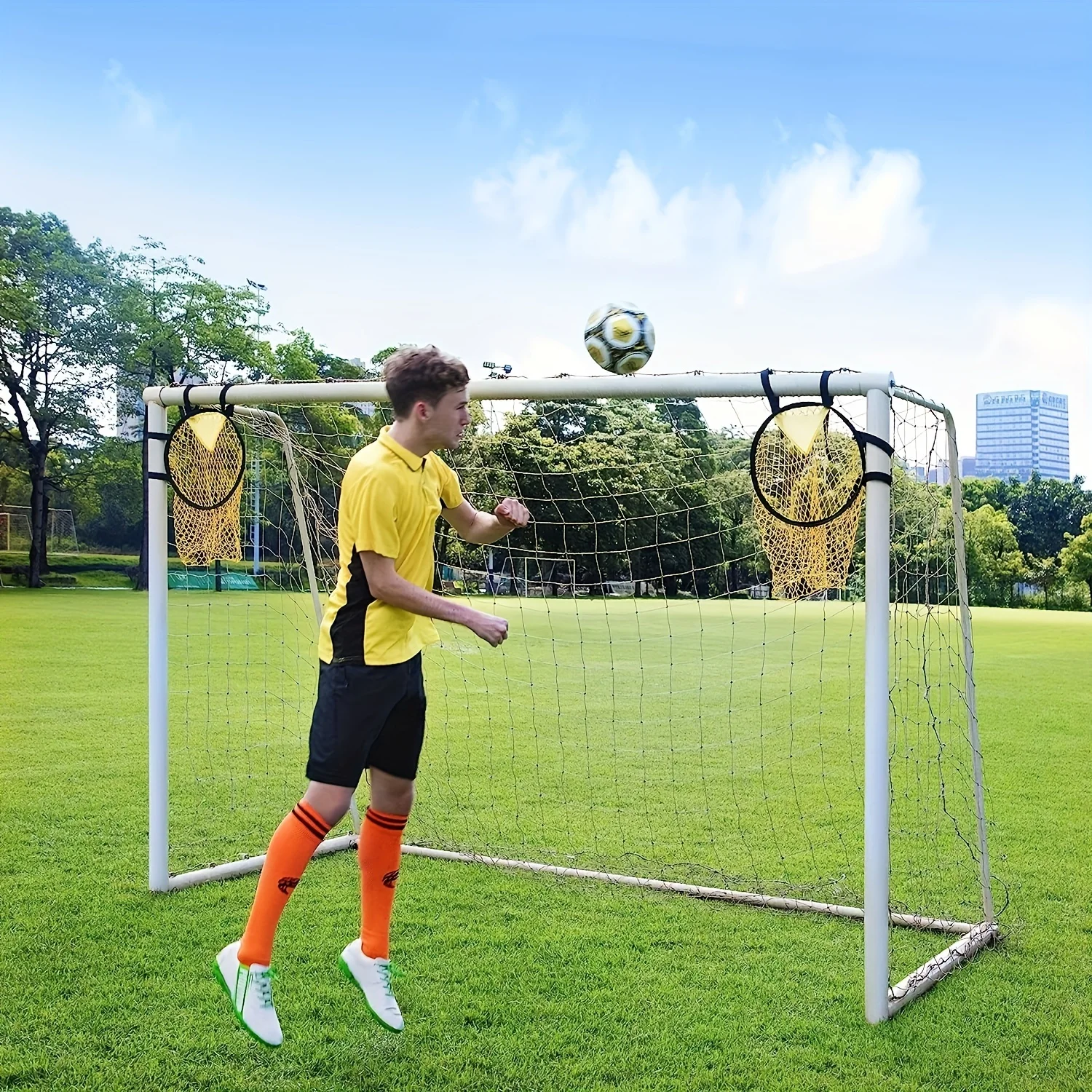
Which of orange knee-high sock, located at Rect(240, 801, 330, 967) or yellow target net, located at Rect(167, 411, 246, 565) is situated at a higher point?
yellow target net, located at Rect(167, 411, 246, 565)

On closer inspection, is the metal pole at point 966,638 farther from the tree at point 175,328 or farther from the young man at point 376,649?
the tree at point 175,328

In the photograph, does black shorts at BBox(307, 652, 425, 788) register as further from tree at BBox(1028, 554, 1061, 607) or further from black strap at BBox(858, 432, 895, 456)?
tree at BBox(1028, 554, 1061, 607)

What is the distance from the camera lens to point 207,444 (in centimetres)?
424

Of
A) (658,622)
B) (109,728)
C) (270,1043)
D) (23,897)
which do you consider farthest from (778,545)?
(658,622)

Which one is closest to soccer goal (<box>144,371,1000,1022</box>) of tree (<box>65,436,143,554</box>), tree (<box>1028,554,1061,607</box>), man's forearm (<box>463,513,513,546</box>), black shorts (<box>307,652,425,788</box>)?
man's forearm (<box>463,513,513,546</box>)

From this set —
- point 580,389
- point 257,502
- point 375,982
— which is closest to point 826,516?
point 580,389

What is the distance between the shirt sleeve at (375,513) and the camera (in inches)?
109

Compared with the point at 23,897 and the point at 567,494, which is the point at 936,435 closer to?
the point at 23,897

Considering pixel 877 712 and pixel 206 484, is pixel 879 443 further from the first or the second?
pixel 206 484

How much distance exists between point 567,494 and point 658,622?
834 cm

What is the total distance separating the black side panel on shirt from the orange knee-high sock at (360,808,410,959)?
489 mm

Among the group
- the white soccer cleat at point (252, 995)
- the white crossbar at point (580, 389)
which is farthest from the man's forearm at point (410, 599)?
the white soccer cleat at point (252, 995)

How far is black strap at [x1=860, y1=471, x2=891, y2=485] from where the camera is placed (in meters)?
3.09

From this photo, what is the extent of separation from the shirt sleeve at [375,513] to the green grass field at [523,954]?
52.7 inches
